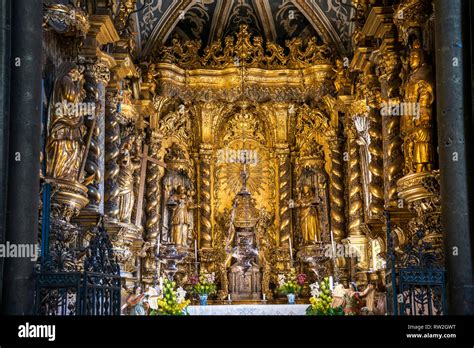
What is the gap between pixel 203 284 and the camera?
19922mm

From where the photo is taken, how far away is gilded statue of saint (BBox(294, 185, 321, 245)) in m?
20.5

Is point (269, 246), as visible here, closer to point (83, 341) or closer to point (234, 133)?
point (234, 133)

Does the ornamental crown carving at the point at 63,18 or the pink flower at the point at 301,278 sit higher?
the ornamental crown carving at the point at 63,18

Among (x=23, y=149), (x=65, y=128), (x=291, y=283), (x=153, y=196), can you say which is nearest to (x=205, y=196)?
(x=153, y=196)

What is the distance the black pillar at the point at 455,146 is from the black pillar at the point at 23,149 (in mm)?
4798

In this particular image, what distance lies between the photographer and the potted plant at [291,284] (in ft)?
64.0

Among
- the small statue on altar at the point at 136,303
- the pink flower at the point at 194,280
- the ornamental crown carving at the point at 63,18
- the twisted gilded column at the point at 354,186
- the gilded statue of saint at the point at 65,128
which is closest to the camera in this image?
the ornamental crown carving at the point at 63,18

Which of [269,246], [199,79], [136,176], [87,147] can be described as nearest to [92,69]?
[87,147]

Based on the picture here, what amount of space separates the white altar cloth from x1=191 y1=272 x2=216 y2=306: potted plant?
1.21 metres

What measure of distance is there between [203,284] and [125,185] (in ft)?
11.2

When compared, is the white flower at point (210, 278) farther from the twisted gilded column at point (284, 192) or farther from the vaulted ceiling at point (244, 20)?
the vaulted ceiling at point (244, 20)

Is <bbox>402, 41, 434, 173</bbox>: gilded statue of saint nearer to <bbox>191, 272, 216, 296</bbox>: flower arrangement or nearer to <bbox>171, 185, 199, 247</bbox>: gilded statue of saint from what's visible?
<bbox>191, 272, 216, 296</bbox>: flower arrangement

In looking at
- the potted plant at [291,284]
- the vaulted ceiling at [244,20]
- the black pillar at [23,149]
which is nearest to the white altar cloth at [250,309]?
the potted plant at [291,284]

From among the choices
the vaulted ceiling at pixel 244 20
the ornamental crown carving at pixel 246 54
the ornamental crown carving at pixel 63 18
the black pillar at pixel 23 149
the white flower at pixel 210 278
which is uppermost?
the vaulted ceiling at pixel 244 20
